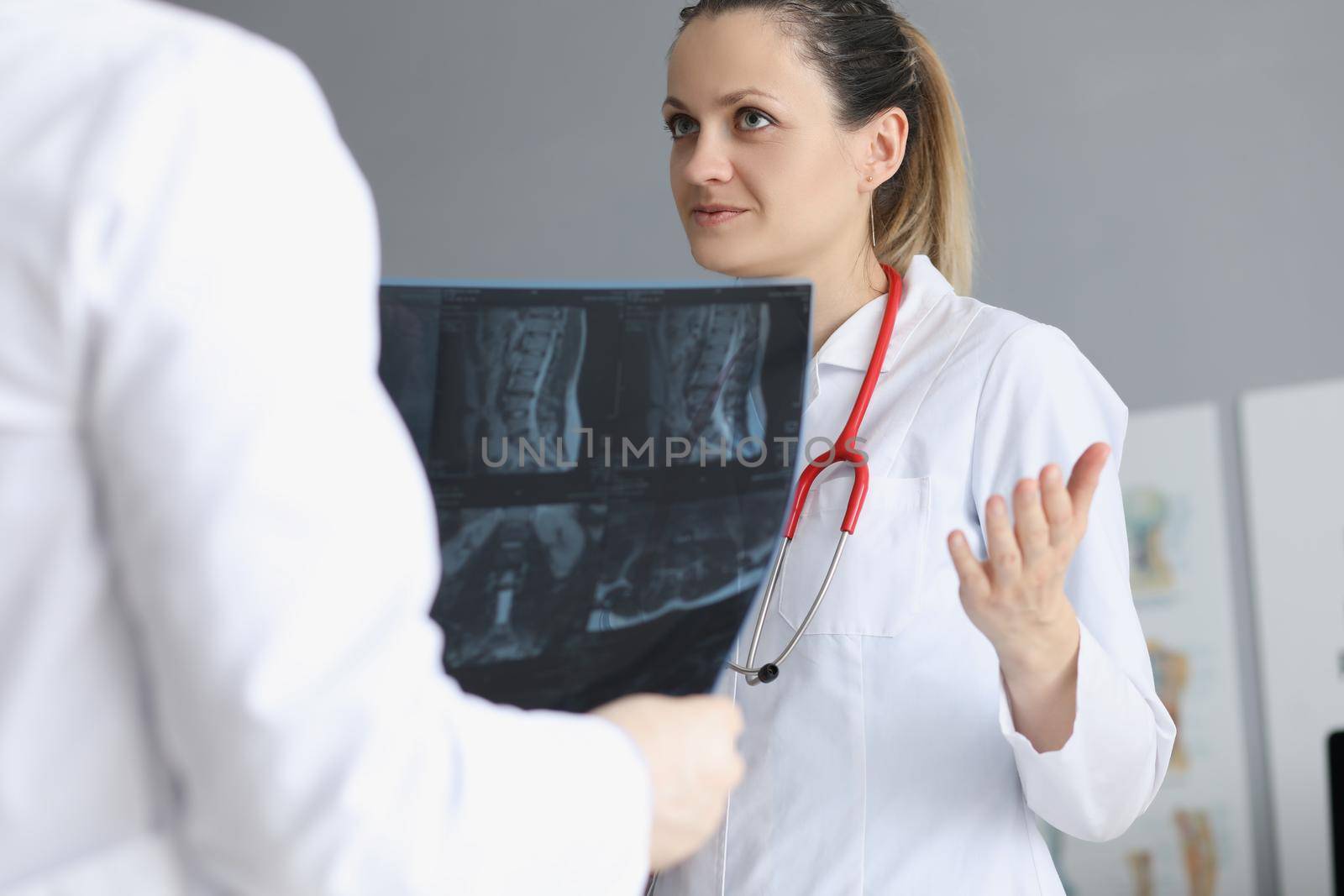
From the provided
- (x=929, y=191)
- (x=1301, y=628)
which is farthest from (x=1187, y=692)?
(x=929, y=191)

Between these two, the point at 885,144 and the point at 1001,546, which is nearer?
the point at 1001,546

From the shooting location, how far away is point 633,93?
2826 mm

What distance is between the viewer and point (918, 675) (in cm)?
113

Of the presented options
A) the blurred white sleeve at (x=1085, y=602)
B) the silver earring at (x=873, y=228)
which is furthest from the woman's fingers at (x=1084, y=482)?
the silver earring at (x=873, y=228)

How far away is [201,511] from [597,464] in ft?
1.28

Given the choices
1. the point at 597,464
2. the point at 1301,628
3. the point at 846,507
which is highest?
the point at 597,464

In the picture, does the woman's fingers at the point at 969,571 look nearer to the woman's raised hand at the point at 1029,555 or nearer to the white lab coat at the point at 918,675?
the woman's raised hand at the point at 1029,555

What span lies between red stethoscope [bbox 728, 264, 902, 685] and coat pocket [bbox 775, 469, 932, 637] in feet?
0.03

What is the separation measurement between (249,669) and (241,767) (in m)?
0.04

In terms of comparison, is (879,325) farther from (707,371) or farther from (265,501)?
(265,501)

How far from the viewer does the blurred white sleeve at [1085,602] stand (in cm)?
100

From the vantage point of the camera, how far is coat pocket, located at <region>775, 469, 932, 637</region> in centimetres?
114

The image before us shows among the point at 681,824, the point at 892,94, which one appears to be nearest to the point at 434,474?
the point at 681,824

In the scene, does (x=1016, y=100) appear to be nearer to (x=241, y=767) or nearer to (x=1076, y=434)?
(x=1076, y=434)
